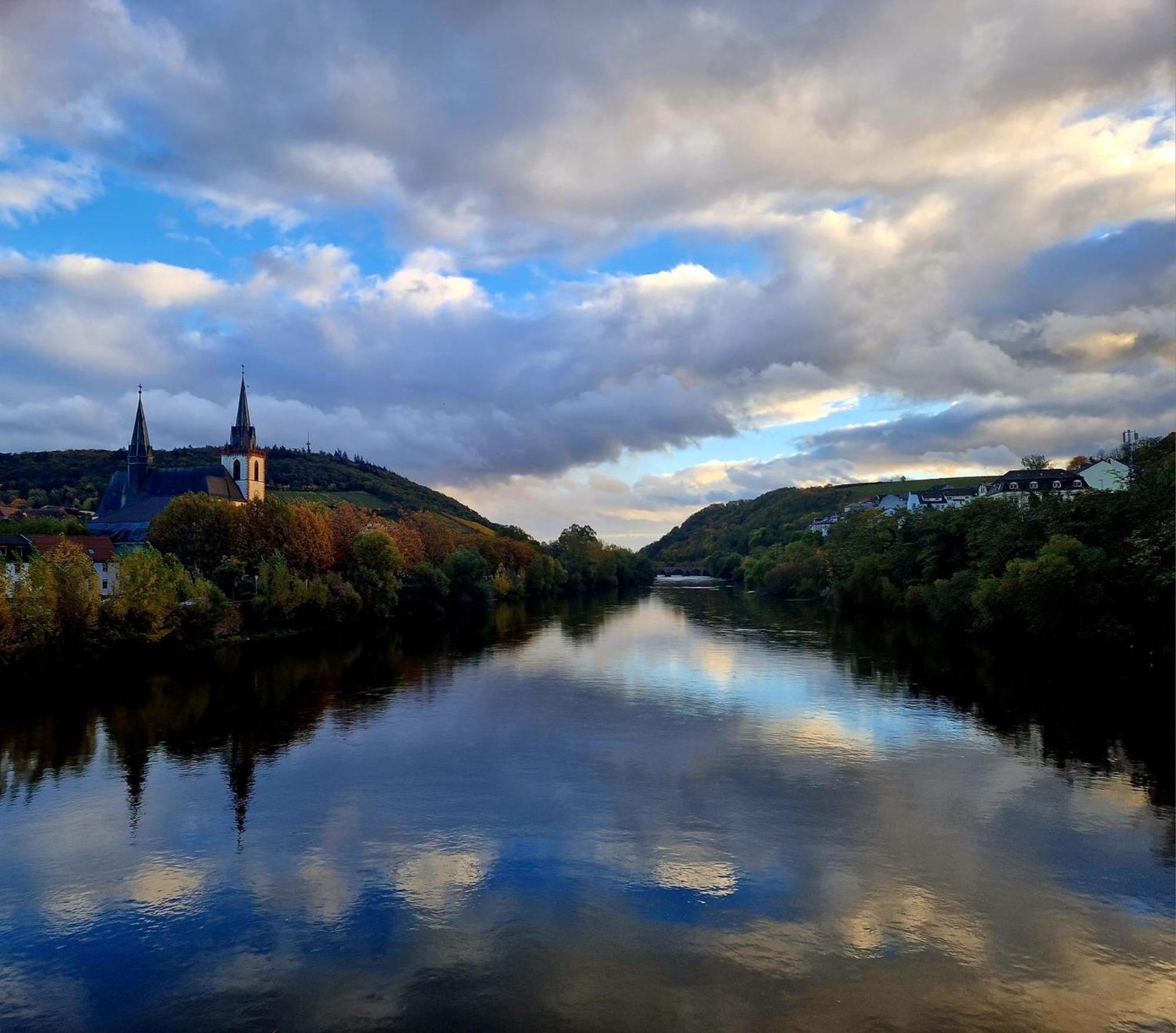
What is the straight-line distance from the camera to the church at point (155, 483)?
97250mm

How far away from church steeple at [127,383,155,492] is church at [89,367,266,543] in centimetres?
8

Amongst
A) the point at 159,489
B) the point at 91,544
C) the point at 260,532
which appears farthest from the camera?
the point at 159,489

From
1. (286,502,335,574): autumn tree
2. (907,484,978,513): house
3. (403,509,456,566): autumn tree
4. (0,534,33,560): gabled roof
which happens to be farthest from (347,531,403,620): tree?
(907,484,978,513): house

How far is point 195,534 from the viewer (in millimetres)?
70688

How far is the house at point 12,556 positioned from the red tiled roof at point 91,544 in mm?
912

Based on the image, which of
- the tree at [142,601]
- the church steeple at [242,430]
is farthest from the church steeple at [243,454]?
the tree at [142,601]

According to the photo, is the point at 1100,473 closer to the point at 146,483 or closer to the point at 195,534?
the point at 195,534

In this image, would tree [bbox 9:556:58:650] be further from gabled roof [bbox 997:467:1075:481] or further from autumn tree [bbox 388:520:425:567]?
gabled roof [bbox 997:467:1075:481]

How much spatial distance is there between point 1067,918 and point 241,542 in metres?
68.6

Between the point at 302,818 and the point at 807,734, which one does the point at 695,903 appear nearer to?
the point at 302,818

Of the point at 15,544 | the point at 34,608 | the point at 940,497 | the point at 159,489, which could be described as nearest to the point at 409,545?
the point at 159,489

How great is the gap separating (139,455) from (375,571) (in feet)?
159

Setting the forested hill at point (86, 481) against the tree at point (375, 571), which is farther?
the forested hill at point (86, 481)

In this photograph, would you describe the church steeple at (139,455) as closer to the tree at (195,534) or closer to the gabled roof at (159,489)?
the gabled roof at (159,489)
